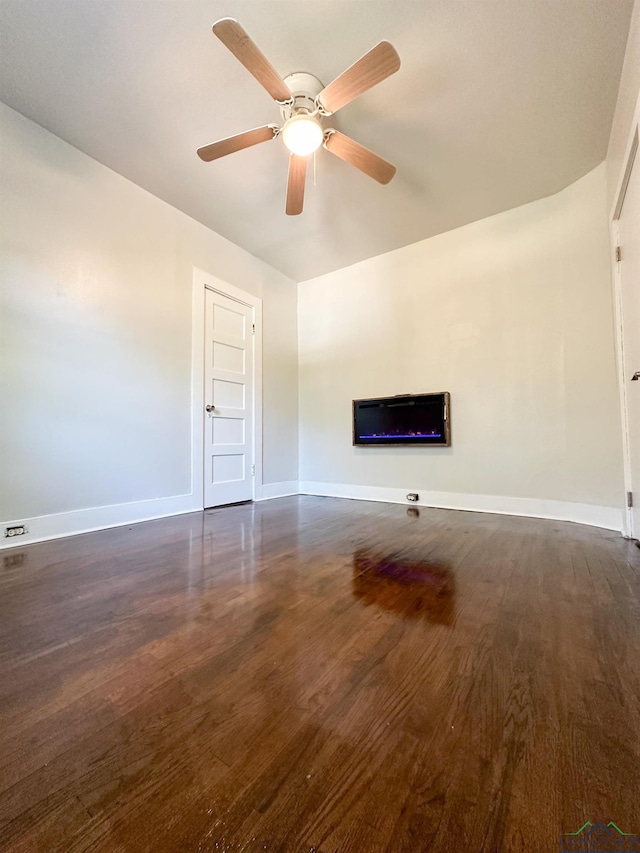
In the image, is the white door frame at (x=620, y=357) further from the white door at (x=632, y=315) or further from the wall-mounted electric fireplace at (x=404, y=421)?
the wall-mounted electric fireplace at (x=404, y=421)

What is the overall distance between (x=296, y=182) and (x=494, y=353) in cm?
221

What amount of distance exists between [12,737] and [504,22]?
10.8ft

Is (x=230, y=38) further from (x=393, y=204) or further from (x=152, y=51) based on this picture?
(x=393, y=204)

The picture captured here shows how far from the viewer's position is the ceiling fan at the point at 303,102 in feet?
5.05

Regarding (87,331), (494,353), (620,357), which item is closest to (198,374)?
(87,331)

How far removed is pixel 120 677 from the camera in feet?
2.99

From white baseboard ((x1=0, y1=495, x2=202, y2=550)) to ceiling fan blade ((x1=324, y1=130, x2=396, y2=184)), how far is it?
294cm

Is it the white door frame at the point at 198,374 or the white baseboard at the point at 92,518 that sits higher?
the white door frame at the point at 198,374

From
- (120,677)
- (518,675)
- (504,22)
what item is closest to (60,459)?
(120,677)

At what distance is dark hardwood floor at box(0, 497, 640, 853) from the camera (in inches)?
21.7

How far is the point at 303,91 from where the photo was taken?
1974mm

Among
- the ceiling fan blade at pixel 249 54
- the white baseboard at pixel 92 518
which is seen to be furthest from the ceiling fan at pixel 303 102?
the white baseboard at pixel 92 518

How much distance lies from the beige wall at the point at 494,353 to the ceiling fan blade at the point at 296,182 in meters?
1.61

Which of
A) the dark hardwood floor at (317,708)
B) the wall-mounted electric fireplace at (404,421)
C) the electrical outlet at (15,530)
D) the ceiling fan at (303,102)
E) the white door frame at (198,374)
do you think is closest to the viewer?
the dark hardwood floor at (317,708)
